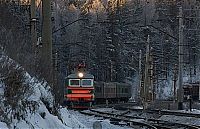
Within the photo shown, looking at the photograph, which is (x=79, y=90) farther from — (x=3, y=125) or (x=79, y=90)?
(x=3, y=125)

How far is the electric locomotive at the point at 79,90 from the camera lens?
4012 centimetres

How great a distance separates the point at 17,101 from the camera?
10.9 m

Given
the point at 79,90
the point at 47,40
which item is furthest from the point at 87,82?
the point at 47,40

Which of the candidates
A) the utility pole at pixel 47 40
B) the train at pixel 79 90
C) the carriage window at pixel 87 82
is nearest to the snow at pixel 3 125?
the utility pole at pixel 47 40

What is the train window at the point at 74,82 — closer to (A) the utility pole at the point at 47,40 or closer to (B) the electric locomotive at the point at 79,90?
(B) the electric locomotive at the point at 79,90

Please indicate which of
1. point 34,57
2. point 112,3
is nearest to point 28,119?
point 34,57

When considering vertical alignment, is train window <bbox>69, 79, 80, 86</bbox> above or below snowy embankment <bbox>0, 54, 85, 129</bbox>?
above

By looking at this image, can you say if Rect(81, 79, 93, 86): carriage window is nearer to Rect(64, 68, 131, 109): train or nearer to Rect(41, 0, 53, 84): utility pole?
Rect(64, 68, 131, 109): train

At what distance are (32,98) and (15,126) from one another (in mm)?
2067

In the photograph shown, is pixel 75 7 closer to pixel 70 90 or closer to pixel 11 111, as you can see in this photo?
pixel 70 90

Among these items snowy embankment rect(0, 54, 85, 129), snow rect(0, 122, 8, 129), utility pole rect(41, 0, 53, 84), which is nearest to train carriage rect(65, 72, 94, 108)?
utility pole rect(41, 0, 53, 84)

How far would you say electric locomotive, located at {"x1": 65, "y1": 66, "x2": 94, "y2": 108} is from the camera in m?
40.1

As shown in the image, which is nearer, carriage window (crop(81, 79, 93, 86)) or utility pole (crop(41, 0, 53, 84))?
utility pole (crop(41, 0, 53, 84))

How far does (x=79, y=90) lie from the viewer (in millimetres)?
40312
